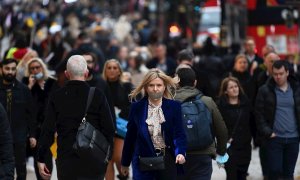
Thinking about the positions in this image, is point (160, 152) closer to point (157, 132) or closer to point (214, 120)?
point (157, 132)

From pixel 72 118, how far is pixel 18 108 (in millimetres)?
2850

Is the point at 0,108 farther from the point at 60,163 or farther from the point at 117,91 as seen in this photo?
the point at 117,91

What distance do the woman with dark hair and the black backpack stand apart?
7.73 feet

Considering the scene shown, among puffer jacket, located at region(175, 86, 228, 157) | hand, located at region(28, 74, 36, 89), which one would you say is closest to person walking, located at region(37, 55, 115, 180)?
puffer jacket, located at region(175, 86, 228, 157)

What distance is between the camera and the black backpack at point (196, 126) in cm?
1049

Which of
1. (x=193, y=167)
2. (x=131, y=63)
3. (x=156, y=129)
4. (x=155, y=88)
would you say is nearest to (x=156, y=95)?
(x=155, y=88)

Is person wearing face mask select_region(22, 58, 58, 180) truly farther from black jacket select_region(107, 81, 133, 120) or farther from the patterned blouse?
the patterned blouse

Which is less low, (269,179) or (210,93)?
(210,93)

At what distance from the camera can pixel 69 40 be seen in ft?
90.0

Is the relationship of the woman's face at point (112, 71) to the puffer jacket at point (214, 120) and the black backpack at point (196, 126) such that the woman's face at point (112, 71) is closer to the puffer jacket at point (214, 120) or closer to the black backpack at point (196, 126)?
the puffer jacket at point (214, 120)

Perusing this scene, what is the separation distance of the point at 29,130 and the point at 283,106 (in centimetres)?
313

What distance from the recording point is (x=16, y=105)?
1240cm

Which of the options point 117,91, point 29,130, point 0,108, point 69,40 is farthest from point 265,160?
point 69,40

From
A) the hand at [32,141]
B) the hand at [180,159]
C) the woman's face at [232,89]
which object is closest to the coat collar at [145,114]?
the hand at [180,159]
